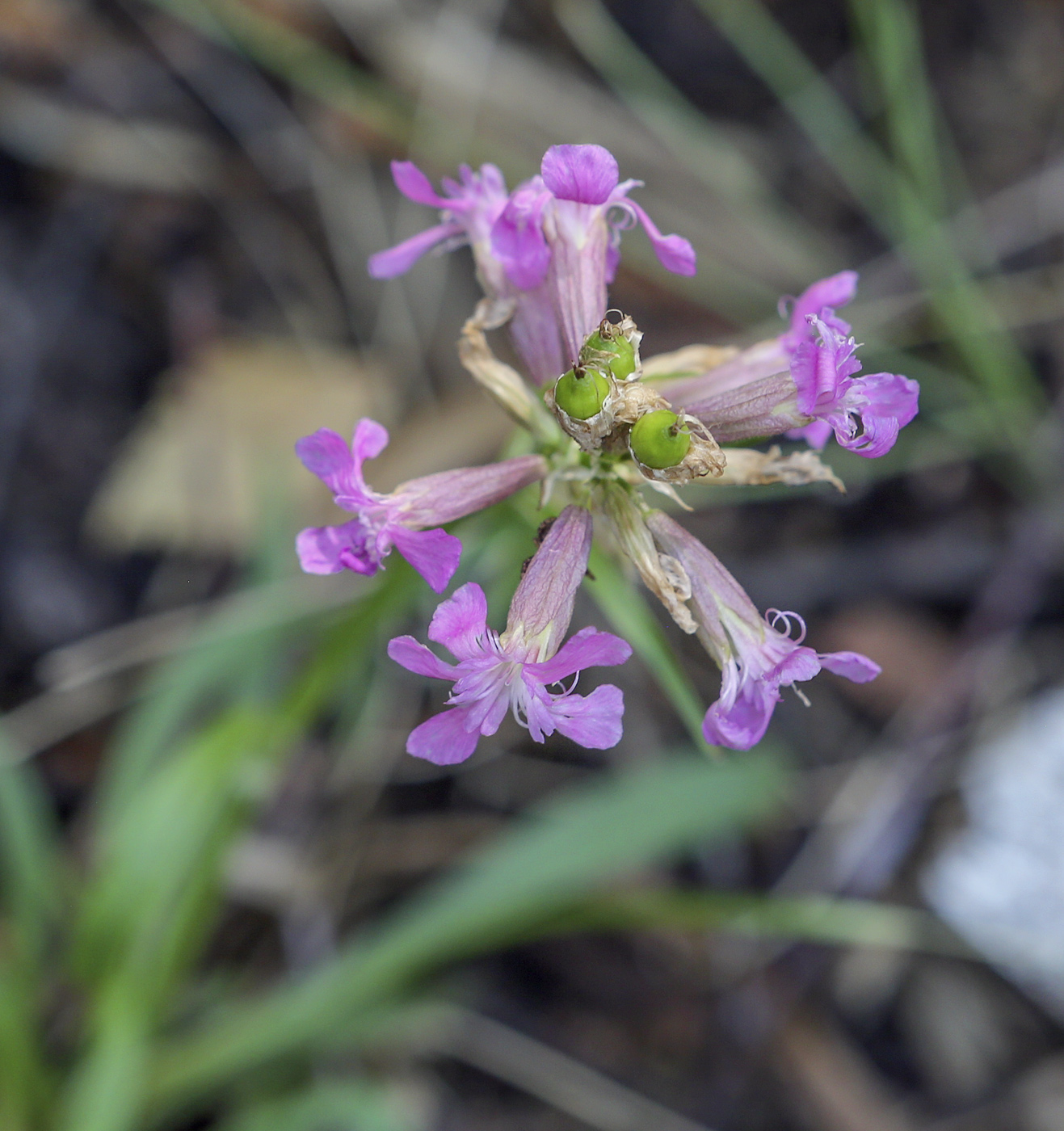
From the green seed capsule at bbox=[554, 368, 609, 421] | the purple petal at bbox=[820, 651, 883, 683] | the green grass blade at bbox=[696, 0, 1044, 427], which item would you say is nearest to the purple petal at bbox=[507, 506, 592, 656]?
the green seed capsule at bbox=[554, 368, 609, 421]

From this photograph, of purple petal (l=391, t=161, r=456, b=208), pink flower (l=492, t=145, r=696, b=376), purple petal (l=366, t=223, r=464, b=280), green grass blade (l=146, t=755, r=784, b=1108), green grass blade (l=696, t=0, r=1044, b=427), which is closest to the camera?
pink flower (l=492, t=145, r=696, b=376)

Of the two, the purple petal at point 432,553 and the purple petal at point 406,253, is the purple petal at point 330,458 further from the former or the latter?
the purple petal at point 406,253

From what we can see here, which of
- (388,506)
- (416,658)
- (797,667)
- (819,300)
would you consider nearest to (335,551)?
(388,506)

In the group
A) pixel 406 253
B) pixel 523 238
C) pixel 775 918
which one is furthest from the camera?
pixel 775 918

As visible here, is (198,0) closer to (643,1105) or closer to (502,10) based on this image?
(502,10)

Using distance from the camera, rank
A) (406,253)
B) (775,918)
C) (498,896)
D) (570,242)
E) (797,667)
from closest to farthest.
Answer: (797,667), (570,242), (406,253), (498,896), (775,918)

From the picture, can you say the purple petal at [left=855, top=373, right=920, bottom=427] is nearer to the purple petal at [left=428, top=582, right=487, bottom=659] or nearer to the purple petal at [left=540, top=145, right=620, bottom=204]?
the purple petal at [left=540, top=145, right=620, bottom=204]

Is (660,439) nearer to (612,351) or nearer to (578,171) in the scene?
(612,351)

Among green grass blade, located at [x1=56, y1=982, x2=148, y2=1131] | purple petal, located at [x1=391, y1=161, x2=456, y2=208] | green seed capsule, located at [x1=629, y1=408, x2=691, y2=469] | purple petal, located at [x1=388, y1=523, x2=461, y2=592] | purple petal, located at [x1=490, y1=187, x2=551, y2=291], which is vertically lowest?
green grass blade, located at [x1=56, y1=982, x2=148, y2=1131]
